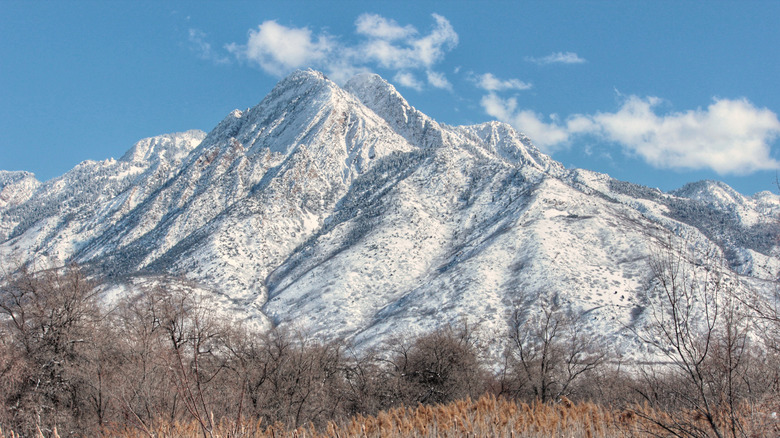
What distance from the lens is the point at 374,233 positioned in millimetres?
77250

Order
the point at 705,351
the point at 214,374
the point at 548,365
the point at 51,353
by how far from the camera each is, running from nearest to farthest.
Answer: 1. the point at 705,351
2. the point at 214,374
3. the point at 51,353
4. the point at 548,365

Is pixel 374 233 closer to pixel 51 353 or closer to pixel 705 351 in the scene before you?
pixel 51 353

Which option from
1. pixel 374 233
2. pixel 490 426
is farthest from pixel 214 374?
pixel 374 233

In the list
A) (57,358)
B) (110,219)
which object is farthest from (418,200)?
(110,219)

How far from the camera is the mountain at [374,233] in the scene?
5047 centimetres

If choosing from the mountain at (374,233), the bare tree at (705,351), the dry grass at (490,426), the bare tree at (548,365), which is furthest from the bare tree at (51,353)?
the bare tree at (548,365)

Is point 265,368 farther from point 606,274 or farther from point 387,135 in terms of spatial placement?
point 387,135

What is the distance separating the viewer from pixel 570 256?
5447 centimetres

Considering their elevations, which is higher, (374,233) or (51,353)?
(374,233)

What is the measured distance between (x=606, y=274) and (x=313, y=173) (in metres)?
84.5

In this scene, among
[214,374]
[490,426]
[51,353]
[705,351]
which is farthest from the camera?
[51,353]

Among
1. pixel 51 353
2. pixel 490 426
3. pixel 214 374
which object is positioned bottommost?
pixel 490 426

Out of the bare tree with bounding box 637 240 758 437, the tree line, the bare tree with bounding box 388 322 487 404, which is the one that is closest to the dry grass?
the bare tree with bounding box 637 240 758 437

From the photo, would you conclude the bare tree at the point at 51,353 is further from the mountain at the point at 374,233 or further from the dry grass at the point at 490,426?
the dry grass at the point at 490,426
